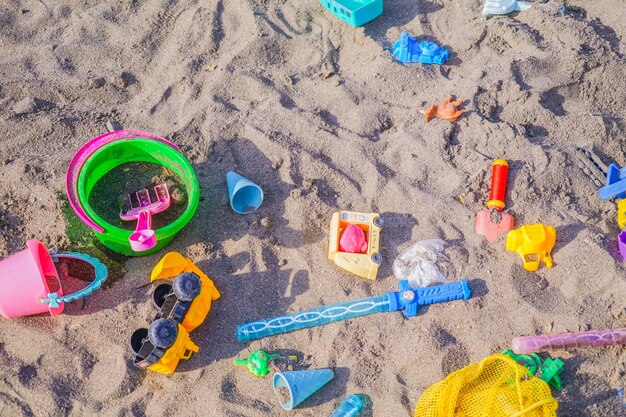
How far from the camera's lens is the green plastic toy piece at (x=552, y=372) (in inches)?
107

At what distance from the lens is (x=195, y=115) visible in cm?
357

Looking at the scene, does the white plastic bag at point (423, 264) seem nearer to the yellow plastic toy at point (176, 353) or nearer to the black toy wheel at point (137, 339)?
the yellow plastic toy at point (176, 353)

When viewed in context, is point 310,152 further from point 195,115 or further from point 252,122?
point 195,115

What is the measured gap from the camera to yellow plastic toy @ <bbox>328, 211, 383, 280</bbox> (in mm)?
3016

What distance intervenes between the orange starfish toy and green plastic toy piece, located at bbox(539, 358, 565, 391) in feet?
4.65

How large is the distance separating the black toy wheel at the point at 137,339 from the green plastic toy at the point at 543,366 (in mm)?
1572

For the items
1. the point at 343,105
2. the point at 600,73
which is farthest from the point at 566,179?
the point at 343,105

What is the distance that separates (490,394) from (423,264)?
698 mm

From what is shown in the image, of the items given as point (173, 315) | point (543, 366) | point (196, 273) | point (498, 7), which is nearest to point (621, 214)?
point (543, 366)

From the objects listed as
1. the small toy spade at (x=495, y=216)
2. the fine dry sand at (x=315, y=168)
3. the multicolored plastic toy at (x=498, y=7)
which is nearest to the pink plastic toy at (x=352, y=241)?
the fine dry sand at (x=315, y=168)

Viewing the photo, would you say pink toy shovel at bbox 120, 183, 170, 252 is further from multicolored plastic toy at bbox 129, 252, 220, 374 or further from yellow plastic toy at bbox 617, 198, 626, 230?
yellow plastic toy at bbox 617, 198, 626, 230

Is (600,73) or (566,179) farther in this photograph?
(600,73)

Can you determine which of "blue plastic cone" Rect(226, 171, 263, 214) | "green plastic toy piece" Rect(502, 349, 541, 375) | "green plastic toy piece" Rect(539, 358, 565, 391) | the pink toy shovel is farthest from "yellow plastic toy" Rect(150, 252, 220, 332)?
"green plastic toy piece" Rect(539, 358, 565, 391)

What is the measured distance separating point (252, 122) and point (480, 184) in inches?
49.8
